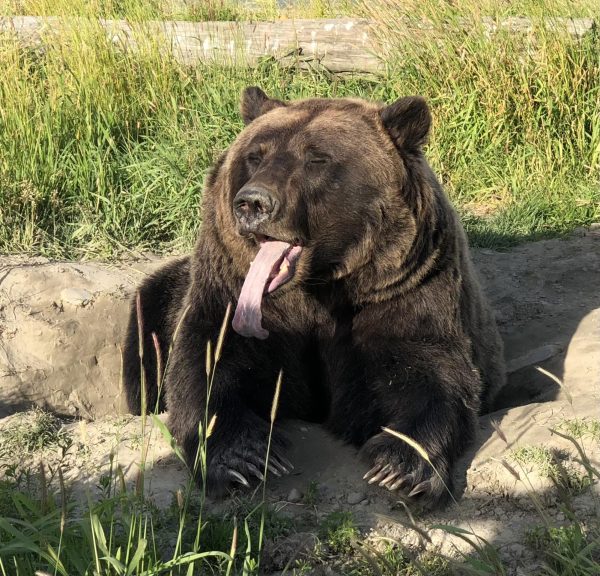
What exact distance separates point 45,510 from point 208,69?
558 centimetres

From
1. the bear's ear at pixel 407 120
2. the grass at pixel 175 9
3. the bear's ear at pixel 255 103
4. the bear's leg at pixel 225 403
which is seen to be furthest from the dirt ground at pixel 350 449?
the grass at pixel 175 9

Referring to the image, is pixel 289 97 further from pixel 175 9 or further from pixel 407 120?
pixel 407 120

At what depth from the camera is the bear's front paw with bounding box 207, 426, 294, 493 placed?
3533mm

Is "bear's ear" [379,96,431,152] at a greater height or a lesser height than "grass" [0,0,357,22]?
greater

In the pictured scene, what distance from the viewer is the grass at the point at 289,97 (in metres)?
6.78

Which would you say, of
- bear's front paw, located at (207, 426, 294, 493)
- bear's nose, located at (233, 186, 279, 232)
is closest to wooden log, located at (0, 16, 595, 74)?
bear's nose, located at (233, 186, 279, 232)

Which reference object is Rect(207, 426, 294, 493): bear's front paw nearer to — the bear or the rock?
the bear

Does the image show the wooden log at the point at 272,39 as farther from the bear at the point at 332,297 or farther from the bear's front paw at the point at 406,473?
the bear's front paw at the point at 406,473

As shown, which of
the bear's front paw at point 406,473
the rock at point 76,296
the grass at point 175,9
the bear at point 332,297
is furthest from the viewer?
the grass at point 175,9

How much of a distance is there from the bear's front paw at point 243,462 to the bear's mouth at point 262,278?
419mm

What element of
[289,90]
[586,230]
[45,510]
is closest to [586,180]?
[586,230]

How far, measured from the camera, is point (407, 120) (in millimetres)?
4156

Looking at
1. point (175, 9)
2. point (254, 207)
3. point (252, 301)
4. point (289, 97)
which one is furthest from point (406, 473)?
point (175, 9)

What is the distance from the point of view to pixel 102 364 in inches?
220
